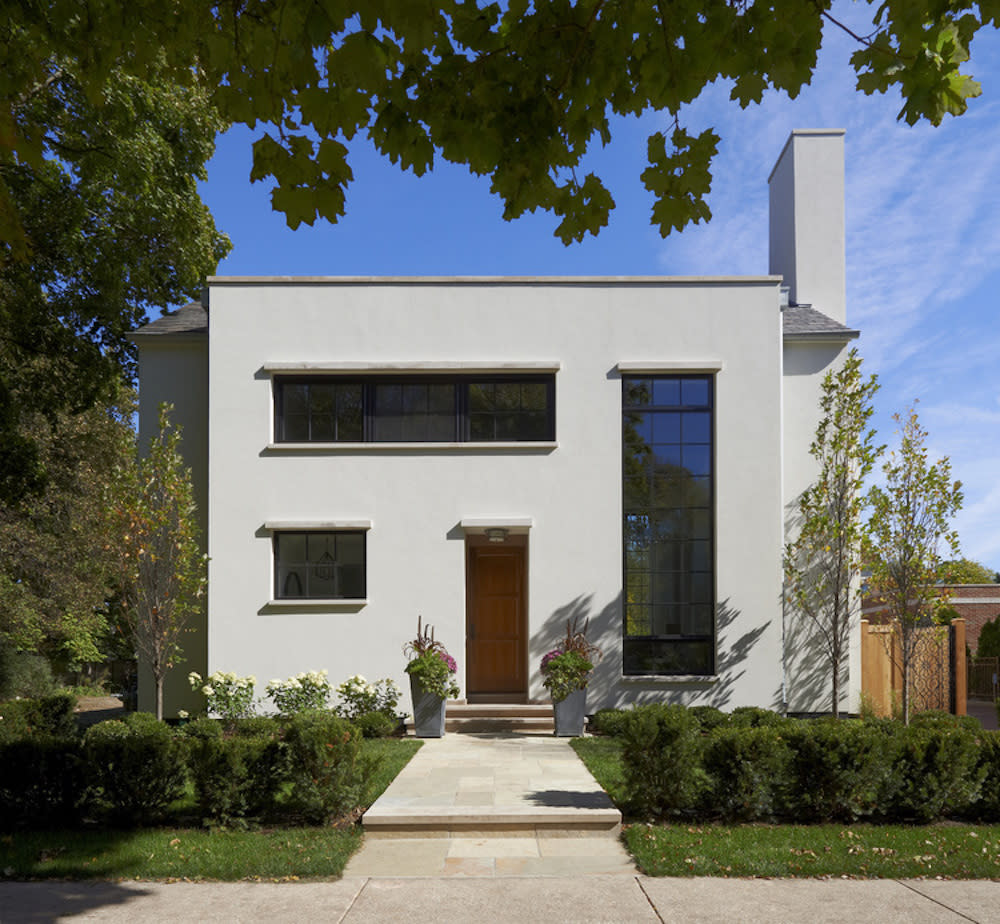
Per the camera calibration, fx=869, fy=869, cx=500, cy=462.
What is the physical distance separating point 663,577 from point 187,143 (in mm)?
10157

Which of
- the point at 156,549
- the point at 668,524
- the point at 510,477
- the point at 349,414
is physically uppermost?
the point at 349,414

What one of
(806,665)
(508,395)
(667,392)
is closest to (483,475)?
(508,395)

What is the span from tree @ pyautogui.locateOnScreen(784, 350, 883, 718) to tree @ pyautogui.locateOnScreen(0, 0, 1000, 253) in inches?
395

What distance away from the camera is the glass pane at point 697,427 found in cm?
1455

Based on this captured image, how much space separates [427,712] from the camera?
42.3 feet

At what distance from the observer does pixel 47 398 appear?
1337cm

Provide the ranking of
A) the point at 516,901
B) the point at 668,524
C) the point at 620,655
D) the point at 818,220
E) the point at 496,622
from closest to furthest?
the point at 516,901
the point at 620,655
the point at 668,524
the point at 496,622
the point at 818,220

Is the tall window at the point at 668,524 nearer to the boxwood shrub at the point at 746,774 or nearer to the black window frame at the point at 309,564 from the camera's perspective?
the black window frame at the point at 309,564

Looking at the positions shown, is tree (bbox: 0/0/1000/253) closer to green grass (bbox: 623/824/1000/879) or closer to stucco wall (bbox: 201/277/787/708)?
green grass (bbox: 623/824/1000/879)

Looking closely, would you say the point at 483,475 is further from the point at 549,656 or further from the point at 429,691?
the point at 429,691

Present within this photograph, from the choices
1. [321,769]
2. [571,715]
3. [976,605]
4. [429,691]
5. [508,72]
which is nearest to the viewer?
[508,72]

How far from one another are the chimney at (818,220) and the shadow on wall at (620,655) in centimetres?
644

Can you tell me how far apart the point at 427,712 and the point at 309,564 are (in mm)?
3266

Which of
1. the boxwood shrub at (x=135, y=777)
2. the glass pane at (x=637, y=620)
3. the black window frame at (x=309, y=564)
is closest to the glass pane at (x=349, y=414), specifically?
the black window frame at (x=309, y=564)
